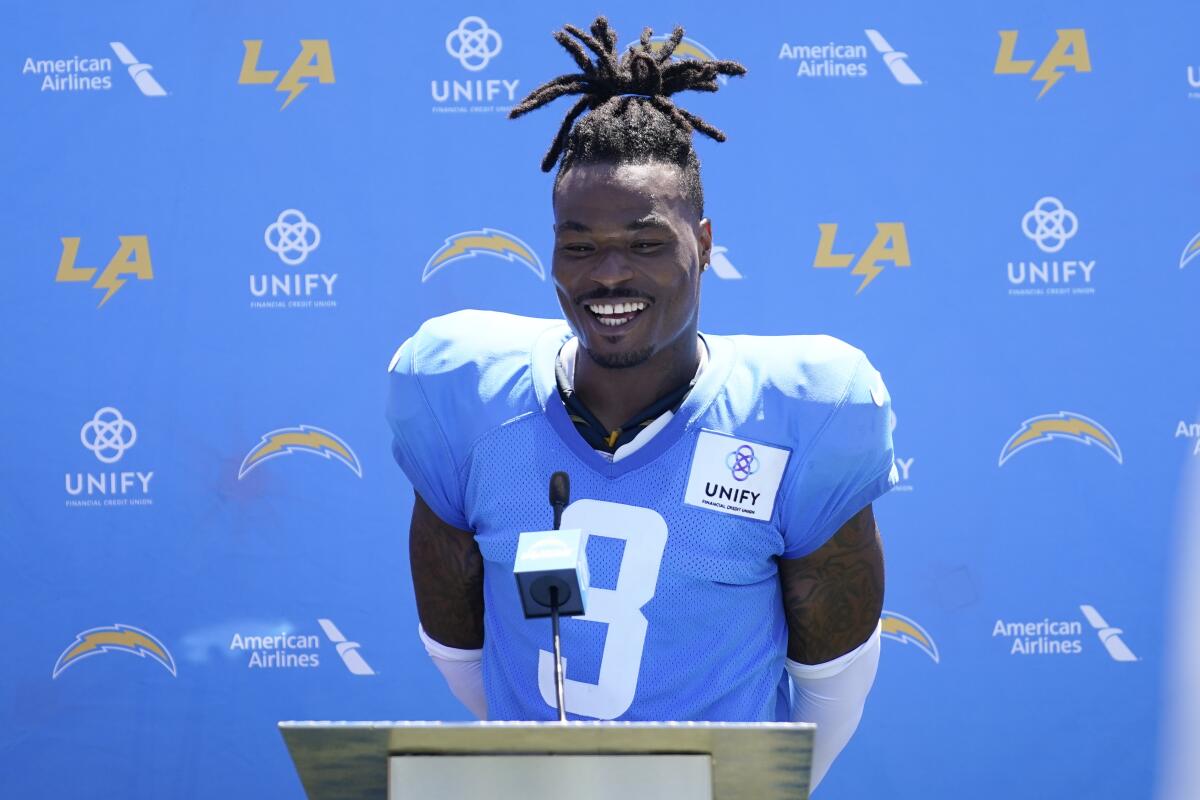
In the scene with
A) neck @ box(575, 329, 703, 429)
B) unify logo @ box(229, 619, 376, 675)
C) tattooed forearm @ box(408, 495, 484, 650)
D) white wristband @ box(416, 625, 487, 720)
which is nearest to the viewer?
neck @ box(575, 329, 703, 429)

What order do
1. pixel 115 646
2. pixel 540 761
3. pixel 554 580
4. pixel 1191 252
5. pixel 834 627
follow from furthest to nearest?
pixel 115 646
pixel 1191 252
pixel 834 627
pixel 554 580
pixel 540 761

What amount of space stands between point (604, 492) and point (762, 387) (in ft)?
0.84

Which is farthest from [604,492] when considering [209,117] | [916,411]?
[209,117]

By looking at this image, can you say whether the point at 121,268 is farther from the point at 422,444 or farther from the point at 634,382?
the point at 634,382

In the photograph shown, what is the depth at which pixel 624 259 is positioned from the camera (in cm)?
173

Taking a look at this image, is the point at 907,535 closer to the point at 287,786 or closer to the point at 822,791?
the point at 822,791

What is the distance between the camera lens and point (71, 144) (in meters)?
3.35

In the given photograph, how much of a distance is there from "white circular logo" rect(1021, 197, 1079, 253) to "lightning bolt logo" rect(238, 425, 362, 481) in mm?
1731

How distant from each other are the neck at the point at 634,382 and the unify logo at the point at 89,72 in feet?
6.40

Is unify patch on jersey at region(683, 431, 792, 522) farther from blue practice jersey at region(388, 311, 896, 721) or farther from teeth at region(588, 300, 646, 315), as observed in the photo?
teeth at region(588, 300, 646, 315)

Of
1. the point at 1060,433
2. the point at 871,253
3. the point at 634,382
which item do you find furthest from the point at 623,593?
the point at 1060,433

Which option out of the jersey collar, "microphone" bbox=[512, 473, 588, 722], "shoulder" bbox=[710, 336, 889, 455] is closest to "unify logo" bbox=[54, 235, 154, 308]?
the jersey collar

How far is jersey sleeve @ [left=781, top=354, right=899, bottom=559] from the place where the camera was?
177 centimetres

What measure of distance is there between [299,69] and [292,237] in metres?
0.41
